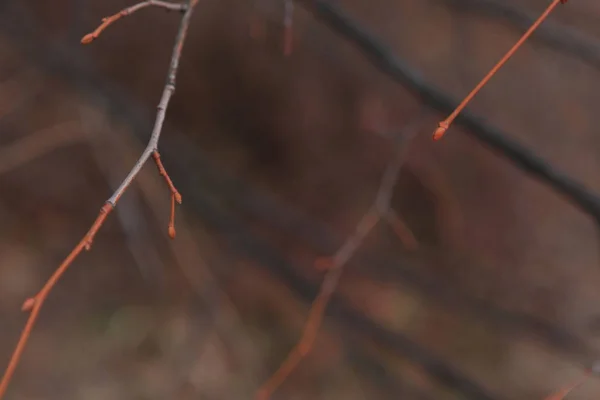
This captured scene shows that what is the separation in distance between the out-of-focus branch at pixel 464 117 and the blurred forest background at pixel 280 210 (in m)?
0.50

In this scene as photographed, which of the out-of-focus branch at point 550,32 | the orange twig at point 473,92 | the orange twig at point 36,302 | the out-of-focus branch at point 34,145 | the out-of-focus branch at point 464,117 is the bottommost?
the orange twig at point 36,302

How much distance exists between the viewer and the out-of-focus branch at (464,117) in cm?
54

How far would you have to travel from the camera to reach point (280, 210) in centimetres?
118

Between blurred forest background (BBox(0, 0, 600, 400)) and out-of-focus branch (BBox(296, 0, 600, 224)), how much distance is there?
1.64 feet

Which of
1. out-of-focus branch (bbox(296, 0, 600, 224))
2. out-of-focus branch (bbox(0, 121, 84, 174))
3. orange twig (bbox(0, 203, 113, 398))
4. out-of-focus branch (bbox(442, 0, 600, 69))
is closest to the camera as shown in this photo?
orange twig (bbox(0, 203, 113, 398))

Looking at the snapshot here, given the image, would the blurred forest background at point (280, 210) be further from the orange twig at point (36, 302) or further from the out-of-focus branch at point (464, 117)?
the orange twig at point (36, 302)

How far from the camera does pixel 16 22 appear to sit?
1.05 meters

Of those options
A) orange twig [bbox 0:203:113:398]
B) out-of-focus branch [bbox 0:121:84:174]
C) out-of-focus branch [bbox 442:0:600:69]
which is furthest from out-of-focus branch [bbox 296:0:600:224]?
out-of-focus branch [bbox 0:121:84:174]

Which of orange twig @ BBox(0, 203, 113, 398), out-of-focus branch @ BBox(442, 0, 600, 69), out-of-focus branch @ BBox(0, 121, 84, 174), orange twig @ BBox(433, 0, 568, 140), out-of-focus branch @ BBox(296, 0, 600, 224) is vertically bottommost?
orange twig @ BBox(0, 203, 113, 398)

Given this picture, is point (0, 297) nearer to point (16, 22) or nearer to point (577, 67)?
point (16, 22)

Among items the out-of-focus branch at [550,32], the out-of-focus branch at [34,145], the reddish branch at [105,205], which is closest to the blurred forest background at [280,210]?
the out-of-focus branch at [34,145]

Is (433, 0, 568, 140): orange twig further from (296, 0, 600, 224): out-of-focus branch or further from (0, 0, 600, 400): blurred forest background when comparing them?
(0, 0, 600, 400): blurred forest background

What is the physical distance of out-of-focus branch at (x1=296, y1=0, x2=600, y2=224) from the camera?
0.54 m

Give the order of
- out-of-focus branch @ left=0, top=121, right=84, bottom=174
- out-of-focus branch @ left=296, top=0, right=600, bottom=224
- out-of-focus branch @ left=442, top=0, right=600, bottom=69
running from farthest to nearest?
out-of-focus branch @ left=0, top=121, right=84, bottom=174 < out-of-focus branch @ left=442, top=0, right=600, bottom=69 < out-of-focus branch @ left=296, top=0, right=600, bottom=224
